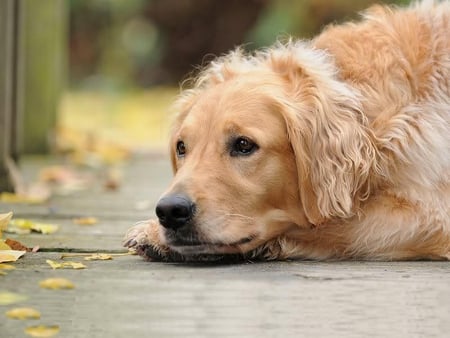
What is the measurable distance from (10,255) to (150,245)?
1.70 ft

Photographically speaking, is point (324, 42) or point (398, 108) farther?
point (324, 42)

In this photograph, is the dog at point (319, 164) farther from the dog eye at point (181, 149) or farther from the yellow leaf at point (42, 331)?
the yellow leaf at point (42, 331)

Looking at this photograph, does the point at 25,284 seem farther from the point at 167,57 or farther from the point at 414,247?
the point at 167,57

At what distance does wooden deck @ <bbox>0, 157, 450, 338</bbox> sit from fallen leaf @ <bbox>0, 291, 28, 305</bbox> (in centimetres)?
3

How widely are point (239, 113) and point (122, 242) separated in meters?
0.75

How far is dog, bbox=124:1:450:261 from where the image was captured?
11.7ft

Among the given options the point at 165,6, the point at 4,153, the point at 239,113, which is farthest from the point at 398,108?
the point at 165,6

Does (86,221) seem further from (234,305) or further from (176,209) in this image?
(234,305)

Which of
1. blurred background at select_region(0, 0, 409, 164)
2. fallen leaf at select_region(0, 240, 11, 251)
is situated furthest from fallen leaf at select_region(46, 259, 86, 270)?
→ blurred background at select_region(0, 0, 409, 164)

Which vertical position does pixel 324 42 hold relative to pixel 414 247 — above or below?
above

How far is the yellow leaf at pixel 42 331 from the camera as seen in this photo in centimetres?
271

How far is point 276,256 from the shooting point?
365 centimetres

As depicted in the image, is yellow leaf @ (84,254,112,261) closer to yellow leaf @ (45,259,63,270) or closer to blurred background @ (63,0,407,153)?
yellow leaf @ (45,259,63,270)

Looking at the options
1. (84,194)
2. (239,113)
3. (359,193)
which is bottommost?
(84,194)
